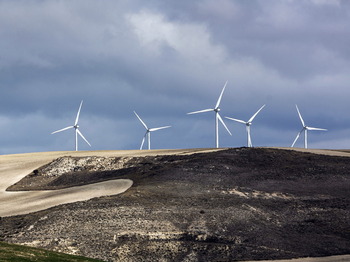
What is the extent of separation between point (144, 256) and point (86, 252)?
13.7 ft

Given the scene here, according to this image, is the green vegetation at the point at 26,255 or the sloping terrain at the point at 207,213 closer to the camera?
the green vegetation at the point at 26,255

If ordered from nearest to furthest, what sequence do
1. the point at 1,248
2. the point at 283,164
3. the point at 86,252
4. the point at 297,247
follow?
the point at 1,248 < the point at 86,252 < the point at 297,247 < the point at 283,164

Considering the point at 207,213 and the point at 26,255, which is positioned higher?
the point at 207,213

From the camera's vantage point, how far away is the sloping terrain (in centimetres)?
5172

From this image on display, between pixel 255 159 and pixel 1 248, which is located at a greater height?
pixel 255 159

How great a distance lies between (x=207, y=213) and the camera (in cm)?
5856

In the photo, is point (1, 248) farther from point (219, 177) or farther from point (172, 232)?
point (219, 177)

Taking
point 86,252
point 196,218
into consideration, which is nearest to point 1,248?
point 86,252

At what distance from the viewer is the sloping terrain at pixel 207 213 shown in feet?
170

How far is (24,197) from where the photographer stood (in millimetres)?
72812

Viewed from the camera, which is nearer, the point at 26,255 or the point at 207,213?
the point at 26,255

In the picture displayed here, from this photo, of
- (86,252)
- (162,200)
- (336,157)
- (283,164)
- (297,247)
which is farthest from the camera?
(336,157)

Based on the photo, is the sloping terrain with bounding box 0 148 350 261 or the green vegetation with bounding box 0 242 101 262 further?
the sloping terrain with bounding box 0 148 350 261

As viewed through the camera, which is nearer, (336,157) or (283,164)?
(283,164)
